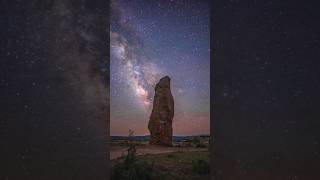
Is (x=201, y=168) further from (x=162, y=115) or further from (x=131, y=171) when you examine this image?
(x=162, y=115)

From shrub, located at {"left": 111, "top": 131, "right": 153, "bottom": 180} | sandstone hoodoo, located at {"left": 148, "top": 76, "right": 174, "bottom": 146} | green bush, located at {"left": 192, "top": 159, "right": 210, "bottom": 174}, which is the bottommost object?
green bush, located at {"left": 192, "top": 159, "right": 210, "bottom": 174}

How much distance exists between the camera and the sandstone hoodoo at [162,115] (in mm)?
14930

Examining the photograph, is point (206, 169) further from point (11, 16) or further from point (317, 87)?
point (11, 16)

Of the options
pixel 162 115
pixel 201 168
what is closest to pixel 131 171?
pixel 201 168

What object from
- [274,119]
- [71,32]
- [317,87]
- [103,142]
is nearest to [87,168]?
[103,142]

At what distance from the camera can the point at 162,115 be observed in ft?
50.2

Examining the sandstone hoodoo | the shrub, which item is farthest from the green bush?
the sandstone hoodoo

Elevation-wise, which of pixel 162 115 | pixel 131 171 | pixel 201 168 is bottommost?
pixel 201 168

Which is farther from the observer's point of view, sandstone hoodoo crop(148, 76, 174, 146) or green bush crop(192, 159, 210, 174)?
sandstone hoodoo crop(148, 76, 174, 146)

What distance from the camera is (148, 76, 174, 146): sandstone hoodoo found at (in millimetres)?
14930

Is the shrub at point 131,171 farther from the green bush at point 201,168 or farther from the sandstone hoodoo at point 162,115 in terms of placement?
the sandstone hoodoo at point 162,115

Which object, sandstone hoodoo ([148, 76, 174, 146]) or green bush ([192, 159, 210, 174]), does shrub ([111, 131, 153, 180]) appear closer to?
green bush ([192, 159, 210, 174])

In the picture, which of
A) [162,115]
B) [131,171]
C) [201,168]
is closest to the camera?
[131,171]

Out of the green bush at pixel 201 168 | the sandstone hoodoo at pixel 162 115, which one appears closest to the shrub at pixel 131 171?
the green bush at pixel 201 168
